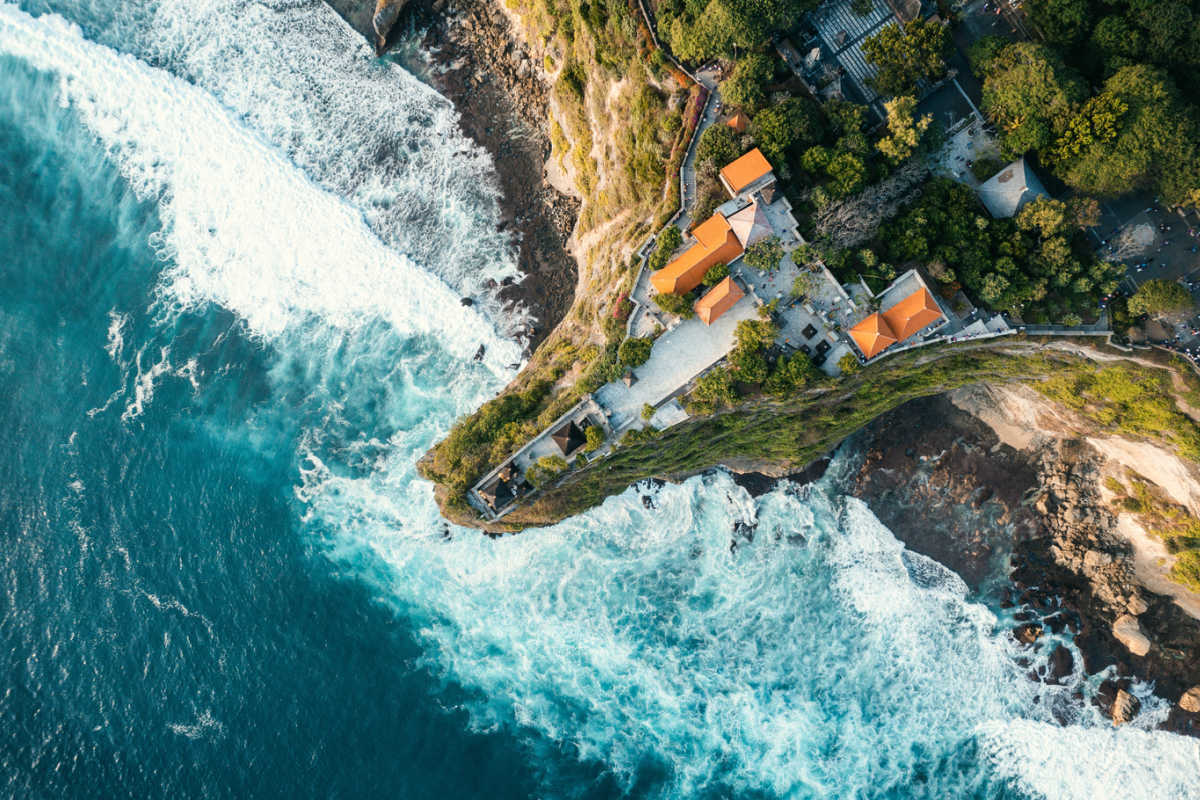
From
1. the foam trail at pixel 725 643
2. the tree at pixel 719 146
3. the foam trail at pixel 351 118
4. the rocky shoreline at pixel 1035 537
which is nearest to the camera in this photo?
the tree at pixel 719 146

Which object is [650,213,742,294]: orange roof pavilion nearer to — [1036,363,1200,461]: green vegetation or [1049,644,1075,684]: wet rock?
[1036,363,1200,461]: green vegetation

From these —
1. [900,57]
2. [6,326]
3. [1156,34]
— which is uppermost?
[6,326]

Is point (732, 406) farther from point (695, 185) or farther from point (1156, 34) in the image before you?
point (1156, 34)

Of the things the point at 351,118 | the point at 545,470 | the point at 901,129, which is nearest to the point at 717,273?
the point at 901,129

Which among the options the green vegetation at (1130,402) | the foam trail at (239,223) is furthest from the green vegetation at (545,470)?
the green vegetation at (1130,402)

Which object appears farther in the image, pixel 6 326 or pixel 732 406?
pixel 6 326

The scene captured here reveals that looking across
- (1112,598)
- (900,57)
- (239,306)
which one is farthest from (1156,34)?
(239,306)

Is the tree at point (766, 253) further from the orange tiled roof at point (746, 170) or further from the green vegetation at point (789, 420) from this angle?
the green vegetation at point (789, 420)

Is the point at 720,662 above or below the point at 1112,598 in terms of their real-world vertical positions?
above
